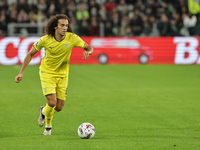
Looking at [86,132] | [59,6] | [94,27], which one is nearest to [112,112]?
[86,132]

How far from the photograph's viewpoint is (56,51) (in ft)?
25.0

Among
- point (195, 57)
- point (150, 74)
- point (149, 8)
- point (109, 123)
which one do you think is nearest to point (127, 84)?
point (150, 74)

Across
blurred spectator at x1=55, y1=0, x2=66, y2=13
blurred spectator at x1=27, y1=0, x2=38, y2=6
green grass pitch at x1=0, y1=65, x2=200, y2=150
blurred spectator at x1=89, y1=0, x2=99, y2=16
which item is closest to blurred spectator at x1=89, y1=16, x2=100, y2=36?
blurred spectator at x1=89, y1=0, x2=99, y2=16

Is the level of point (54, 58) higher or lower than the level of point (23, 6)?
lower

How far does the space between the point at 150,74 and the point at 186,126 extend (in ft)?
36.0

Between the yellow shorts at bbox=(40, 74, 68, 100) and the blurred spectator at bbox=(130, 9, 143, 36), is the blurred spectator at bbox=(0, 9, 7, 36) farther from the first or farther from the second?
the yellow shorts at bbox=(40, 74, 68, 100)

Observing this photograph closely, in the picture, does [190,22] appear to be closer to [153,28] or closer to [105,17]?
[153,28]

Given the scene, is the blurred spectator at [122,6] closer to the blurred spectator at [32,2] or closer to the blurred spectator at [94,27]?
the blurred spectator at [94,27]

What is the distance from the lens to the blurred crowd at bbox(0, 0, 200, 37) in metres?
24.2

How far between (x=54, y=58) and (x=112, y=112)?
285 cm

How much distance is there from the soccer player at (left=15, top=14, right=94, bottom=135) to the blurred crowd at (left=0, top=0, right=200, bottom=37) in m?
16.4

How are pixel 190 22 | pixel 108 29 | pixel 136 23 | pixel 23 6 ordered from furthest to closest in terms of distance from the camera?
pixel 190 22 < pixel 136 23 < pixel 108 29 < pixel 23 6

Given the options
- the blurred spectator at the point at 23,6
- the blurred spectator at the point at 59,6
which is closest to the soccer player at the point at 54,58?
the blurred spectator at the point at 59,6

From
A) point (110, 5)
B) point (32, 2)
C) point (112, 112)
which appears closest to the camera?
point (112, 112)
